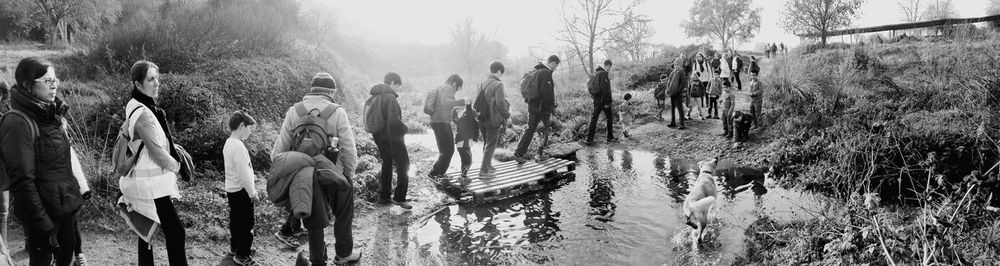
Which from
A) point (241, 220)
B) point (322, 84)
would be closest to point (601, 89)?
point (322, 84)

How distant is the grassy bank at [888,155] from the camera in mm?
3600

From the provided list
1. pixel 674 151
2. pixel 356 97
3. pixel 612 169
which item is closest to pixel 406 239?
pixel 612 169

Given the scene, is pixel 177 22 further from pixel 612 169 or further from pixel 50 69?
pixel 612 169

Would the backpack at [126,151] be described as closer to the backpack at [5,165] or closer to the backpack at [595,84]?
the backpack at [5,165]

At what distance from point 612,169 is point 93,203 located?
7114 millimetres

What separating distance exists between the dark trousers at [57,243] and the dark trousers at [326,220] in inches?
59.3

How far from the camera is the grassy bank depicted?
360cm

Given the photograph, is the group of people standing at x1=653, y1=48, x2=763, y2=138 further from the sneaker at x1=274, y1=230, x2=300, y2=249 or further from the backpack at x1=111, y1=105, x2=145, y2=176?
the backpack at x1=111, y1=105, x2=145, y2=176

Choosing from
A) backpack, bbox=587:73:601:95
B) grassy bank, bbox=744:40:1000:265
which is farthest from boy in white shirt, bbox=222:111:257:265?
backpack, bbox=587:73:601:95

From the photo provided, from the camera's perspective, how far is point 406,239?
555 centimetres

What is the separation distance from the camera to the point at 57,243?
3432 mm

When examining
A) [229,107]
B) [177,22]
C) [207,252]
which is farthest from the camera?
[177,22]

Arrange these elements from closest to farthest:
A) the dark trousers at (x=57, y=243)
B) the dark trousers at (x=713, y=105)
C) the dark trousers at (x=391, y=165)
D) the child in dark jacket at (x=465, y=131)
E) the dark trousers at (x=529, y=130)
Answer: the dark trousers at (x=57, y=243), the dark trousers at (x=391, y=165), the child in dark jacket at (x=465, y=131), the dark trousers at (x=529, y=130), the dark trousers at (x=713, y=105)

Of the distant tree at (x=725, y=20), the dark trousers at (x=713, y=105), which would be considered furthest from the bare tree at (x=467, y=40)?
the dark trousers at (x=713, y=105)
